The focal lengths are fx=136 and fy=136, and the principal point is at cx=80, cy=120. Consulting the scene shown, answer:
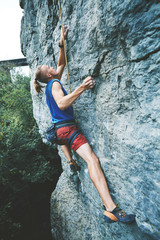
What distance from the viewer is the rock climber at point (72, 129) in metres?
1.73

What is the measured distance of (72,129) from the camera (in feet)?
7.23

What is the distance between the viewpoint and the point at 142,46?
1.22m

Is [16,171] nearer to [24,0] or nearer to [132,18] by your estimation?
[24,0]

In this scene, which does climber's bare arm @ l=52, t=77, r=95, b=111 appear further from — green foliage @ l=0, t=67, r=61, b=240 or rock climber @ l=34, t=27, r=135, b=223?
green foliage @ l=0, t=67, r=61, b=240

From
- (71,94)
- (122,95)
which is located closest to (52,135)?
(71,94)

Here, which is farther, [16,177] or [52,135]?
[16,177]

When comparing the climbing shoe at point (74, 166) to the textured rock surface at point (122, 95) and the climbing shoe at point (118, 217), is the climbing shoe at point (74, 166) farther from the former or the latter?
the climbing shoe at point (118, 217)

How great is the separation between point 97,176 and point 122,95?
1.19 m

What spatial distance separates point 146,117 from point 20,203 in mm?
7168

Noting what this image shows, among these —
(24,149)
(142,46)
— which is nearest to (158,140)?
(142,46)

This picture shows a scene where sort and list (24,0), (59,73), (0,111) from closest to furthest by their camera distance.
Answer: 1. (59,73)
2. (24,0)
3. (0,111)

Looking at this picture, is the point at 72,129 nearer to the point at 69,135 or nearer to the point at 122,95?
the point at 69,135

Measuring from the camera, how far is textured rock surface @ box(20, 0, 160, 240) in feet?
4.06

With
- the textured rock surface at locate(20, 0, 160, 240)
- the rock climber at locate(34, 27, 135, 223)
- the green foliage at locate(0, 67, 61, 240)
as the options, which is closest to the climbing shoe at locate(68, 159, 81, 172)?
the textured rock surface at locate(20, 0, 160, 240)
